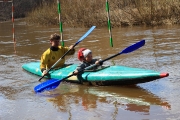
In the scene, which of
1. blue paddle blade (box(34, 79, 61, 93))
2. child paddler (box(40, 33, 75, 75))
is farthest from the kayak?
blue paddle blade (box(34, 79, 61, 93))

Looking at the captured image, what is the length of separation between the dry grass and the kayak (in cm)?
925

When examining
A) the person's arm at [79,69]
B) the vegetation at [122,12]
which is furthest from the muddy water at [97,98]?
the vegetation at [122,12]

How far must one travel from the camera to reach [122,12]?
612 inches

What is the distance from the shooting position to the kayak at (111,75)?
4.99 metres

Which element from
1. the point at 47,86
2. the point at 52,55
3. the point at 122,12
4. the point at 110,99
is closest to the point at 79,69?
the point at 47,86

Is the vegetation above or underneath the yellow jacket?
above

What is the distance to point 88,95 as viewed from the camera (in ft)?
17.0

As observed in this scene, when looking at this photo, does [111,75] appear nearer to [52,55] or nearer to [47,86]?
[47,86]

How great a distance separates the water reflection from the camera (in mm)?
4397

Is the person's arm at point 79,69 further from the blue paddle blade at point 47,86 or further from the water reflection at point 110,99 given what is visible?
the blue paddle blade at point 47,86

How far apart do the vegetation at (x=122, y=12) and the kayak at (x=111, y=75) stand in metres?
9.25

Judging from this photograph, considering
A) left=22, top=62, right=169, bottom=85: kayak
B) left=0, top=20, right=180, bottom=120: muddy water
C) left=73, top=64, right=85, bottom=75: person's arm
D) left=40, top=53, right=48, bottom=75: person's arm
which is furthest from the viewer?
left=40, top=53, right=48, bottom=75: person's arm

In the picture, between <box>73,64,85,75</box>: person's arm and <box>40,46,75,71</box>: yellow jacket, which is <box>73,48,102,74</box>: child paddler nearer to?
<box>73,64,85,75</box>: person's arm

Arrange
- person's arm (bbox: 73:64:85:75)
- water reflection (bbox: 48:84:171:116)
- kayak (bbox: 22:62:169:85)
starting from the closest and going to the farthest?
1. water reflection (bbox: 48:84:171:116)
2. kayak (bbox: 22:62:169:85)
3. person's arm (bbox: 73:64:85:75)
